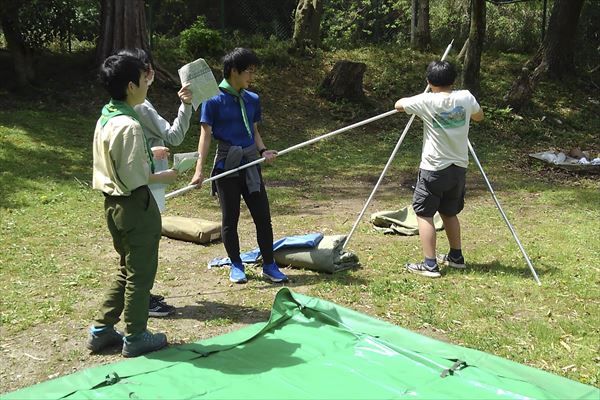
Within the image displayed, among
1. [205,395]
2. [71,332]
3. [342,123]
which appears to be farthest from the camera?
[342,123]

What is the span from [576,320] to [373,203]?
13.7ft

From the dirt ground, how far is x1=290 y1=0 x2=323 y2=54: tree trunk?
10.2 meters

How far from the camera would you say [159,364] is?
11.6 ft

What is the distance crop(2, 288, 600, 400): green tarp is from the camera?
3.21 m

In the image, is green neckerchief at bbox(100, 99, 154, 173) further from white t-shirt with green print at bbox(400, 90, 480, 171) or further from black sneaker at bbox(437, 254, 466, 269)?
black sneaker at bbox(437, 254, 466, 269)

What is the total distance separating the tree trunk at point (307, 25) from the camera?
15758 millimetres

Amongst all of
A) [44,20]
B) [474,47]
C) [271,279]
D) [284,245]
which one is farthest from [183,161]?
[474,47]

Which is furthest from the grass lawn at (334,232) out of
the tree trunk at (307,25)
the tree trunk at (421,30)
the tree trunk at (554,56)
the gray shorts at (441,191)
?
the tree trunk at (421,30)

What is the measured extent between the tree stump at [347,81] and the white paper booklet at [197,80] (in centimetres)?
979

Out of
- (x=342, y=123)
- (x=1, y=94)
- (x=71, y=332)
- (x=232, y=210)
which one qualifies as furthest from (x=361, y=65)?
(x=71, y=332)

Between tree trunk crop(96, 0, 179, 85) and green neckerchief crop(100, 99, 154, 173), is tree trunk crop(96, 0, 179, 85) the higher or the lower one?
the higher one

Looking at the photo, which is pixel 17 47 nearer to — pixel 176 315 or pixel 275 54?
pixel 275 54

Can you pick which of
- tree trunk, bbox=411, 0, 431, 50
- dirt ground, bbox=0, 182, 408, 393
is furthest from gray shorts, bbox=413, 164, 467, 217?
tree trunk, bbox=411, 0, 431, 50

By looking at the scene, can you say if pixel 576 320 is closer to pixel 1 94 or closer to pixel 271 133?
pixel 271 133
